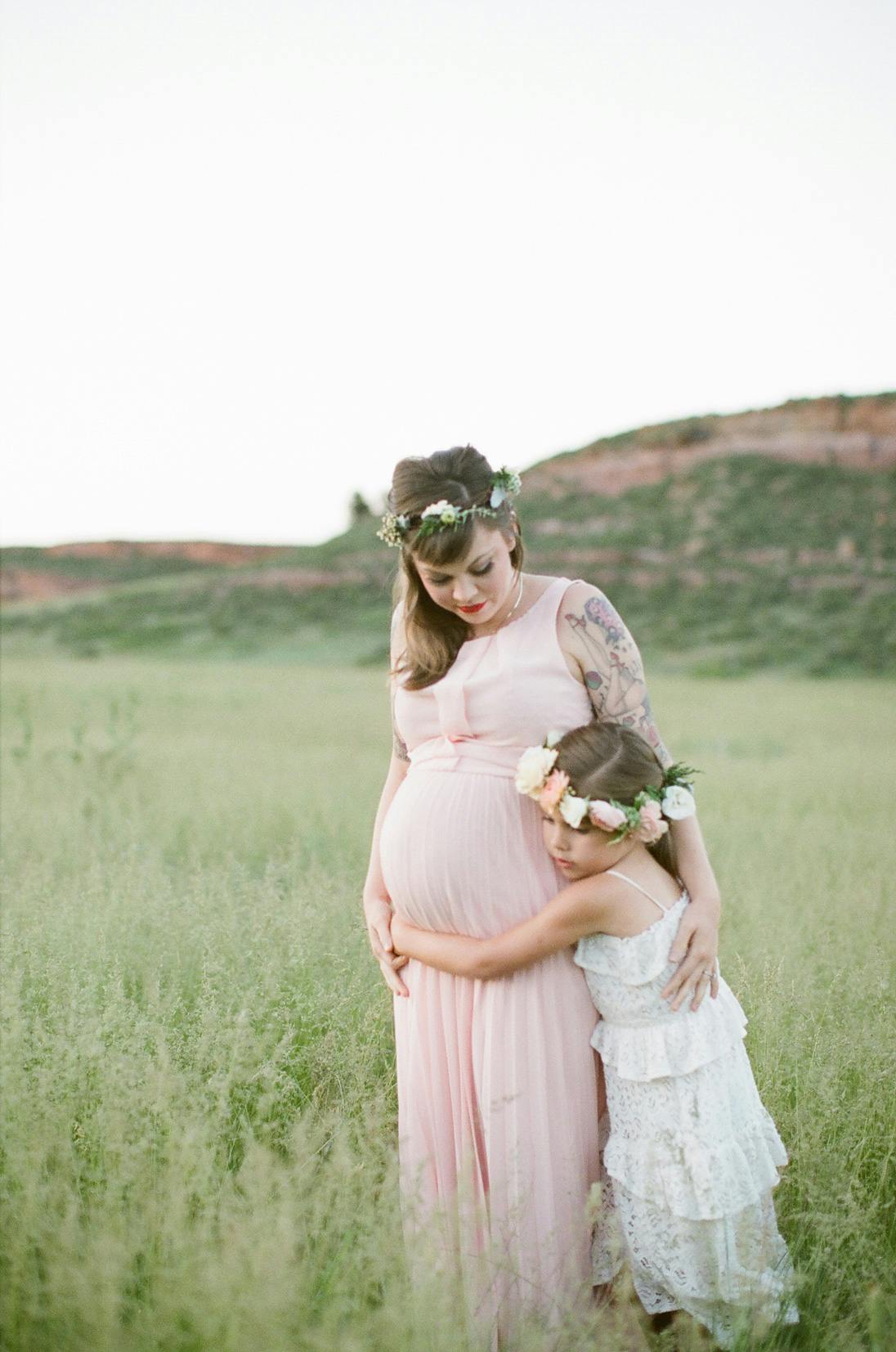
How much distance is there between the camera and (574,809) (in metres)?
2.20

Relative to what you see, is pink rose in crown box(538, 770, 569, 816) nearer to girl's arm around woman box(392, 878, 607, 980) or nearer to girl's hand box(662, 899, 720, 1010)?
girl's arm around woman box(392, 878, 607, 980)

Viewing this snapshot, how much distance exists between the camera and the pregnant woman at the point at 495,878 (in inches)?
93.5

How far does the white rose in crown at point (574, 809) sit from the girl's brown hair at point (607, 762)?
66 mm

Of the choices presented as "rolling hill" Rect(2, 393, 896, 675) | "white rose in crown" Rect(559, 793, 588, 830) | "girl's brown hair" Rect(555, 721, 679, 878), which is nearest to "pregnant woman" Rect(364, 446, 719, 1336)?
"girl's brown hair" Rect(555, 721, 679, 878)

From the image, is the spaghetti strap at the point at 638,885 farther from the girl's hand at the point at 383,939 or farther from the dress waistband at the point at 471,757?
the girl's hand at the point at 383,939

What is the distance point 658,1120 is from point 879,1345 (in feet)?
1.96

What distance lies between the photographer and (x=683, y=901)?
8.06ft

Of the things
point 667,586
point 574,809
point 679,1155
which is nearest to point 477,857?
point 574,809

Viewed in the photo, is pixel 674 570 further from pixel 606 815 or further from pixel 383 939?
pixel 606 815

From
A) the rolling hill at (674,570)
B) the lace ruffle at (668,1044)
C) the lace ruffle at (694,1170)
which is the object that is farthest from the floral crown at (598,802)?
the rolling hill at (674,570)

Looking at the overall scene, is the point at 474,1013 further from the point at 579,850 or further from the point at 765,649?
the point at 765,649

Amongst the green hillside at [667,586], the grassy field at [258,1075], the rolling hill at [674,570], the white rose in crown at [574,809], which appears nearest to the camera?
the grassy field at [258,1075]

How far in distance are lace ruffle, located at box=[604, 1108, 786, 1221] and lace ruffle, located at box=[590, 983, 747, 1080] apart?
0.52 feet

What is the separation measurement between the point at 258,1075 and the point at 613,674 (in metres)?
1.41
